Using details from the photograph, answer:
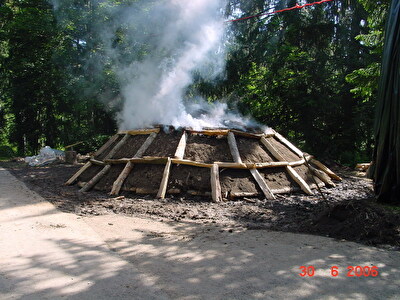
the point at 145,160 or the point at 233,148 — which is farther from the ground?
the point at 233,148

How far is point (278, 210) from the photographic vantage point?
576 cm

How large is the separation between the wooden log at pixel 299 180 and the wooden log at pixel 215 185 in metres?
1.78

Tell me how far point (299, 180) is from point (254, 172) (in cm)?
107

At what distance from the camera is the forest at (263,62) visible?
1270 centimetres

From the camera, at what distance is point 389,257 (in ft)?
11.3

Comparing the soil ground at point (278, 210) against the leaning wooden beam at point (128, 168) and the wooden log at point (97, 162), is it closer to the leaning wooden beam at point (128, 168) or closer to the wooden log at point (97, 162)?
the leaning wooden beam at point (128, 168)

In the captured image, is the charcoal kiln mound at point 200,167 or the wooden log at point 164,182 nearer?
the wooden log at point 164,182

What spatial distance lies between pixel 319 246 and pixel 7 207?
5.27 m

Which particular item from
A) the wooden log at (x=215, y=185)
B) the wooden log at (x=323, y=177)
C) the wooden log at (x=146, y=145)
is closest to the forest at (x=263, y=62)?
the wooden log at (x=323, y=177)

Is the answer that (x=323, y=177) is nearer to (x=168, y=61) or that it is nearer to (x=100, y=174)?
(x=100, y=174)

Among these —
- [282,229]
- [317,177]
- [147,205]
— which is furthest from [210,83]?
[282,229]

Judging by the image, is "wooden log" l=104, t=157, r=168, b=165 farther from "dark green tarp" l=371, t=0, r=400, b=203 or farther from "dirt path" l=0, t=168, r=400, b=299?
"dark green tarp" l=371, t=0, r=400, b=203

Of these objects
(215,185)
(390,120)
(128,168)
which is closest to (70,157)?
(128,168)

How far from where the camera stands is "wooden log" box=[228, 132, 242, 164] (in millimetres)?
7017
